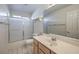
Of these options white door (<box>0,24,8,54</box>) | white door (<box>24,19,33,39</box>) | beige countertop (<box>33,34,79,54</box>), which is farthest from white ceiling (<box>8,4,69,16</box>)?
beige countertop (<box>33,34,79,54</box>)

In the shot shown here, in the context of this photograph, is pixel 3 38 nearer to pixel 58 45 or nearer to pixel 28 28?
pixel 28 28

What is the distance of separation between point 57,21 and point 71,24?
0.20 meters

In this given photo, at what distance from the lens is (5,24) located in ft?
3.94

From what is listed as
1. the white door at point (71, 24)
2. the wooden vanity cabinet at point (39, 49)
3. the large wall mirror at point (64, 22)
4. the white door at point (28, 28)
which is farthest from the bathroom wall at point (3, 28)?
the white door at point (71, 24)

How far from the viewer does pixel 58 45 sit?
125 centimetres

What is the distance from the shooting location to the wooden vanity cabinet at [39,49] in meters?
1.19

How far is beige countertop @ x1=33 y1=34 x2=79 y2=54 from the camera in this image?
113cm

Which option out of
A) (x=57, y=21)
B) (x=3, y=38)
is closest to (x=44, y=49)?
(x=57, y=21)

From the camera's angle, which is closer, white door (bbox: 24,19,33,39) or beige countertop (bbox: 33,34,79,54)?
beige countertop (bbox: 33,34,79,54)

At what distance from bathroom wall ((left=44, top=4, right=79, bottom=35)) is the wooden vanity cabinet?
234 mm

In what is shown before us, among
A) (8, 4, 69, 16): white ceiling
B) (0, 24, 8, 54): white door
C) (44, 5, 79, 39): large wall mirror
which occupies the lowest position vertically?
(0, 24, 8, 54): white door

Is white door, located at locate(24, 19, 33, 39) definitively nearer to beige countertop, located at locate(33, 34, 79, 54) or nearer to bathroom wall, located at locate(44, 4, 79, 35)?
beige countertop, located at locate(33, 34, 79, 54)

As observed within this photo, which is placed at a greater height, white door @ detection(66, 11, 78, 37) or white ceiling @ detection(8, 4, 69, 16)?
white ceiling @ detection(8, 4, 69, 16)
